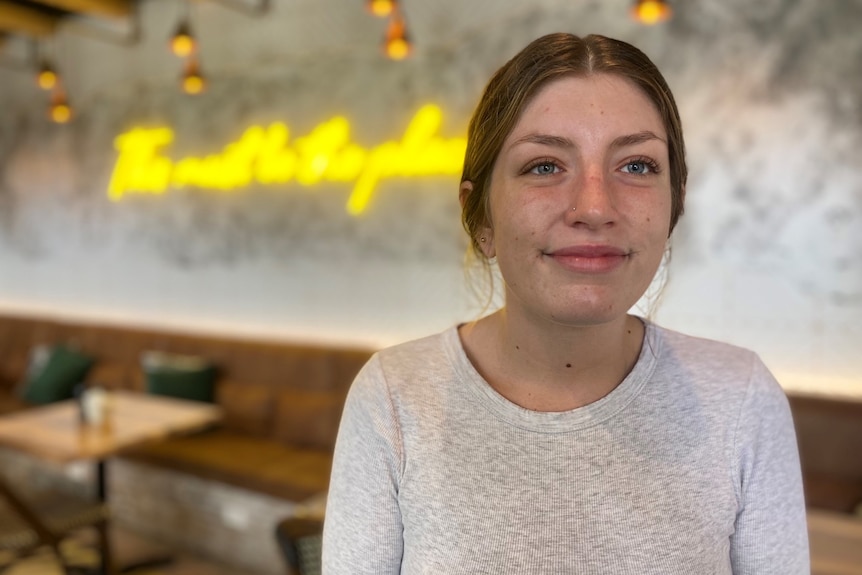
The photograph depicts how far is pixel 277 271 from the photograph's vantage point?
4.39 m

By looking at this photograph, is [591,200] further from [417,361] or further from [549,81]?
[417,361]

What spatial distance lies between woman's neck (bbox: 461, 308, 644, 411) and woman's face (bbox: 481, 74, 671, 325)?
0.08 meters

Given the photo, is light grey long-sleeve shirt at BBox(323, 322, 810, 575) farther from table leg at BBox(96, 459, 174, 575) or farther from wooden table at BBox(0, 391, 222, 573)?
table leg at BBox(96, 459, 174, 575)

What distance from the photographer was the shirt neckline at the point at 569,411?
32.7 inches

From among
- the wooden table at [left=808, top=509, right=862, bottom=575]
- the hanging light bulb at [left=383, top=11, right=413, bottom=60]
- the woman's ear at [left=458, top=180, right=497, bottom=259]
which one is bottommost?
the wooden table at [left=808, top=509, right=862, bottom=575]

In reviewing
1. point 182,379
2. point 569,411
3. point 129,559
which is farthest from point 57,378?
point 569,411

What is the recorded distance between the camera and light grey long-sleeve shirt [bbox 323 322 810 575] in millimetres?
774

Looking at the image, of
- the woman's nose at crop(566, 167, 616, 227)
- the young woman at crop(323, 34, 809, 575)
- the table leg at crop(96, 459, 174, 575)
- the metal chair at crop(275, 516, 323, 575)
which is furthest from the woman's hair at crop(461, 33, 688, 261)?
the table leg at crop(96, 459, 174, 575)

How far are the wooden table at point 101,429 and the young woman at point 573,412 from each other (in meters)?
2.40

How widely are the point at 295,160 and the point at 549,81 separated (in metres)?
3.62

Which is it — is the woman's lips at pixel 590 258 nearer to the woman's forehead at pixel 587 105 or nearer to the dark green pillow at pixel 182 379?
the woman's forehead at pixel 587 105

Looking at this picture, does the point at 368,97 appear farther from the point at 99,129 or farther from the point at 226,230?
the point at 99,129

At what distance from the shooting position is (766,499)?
0.80 meters

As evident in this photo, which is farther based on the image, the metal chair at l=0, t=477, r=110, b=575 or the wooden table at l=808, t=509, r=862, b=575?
the metal chair at l=0, t=477, r=110, b=575
